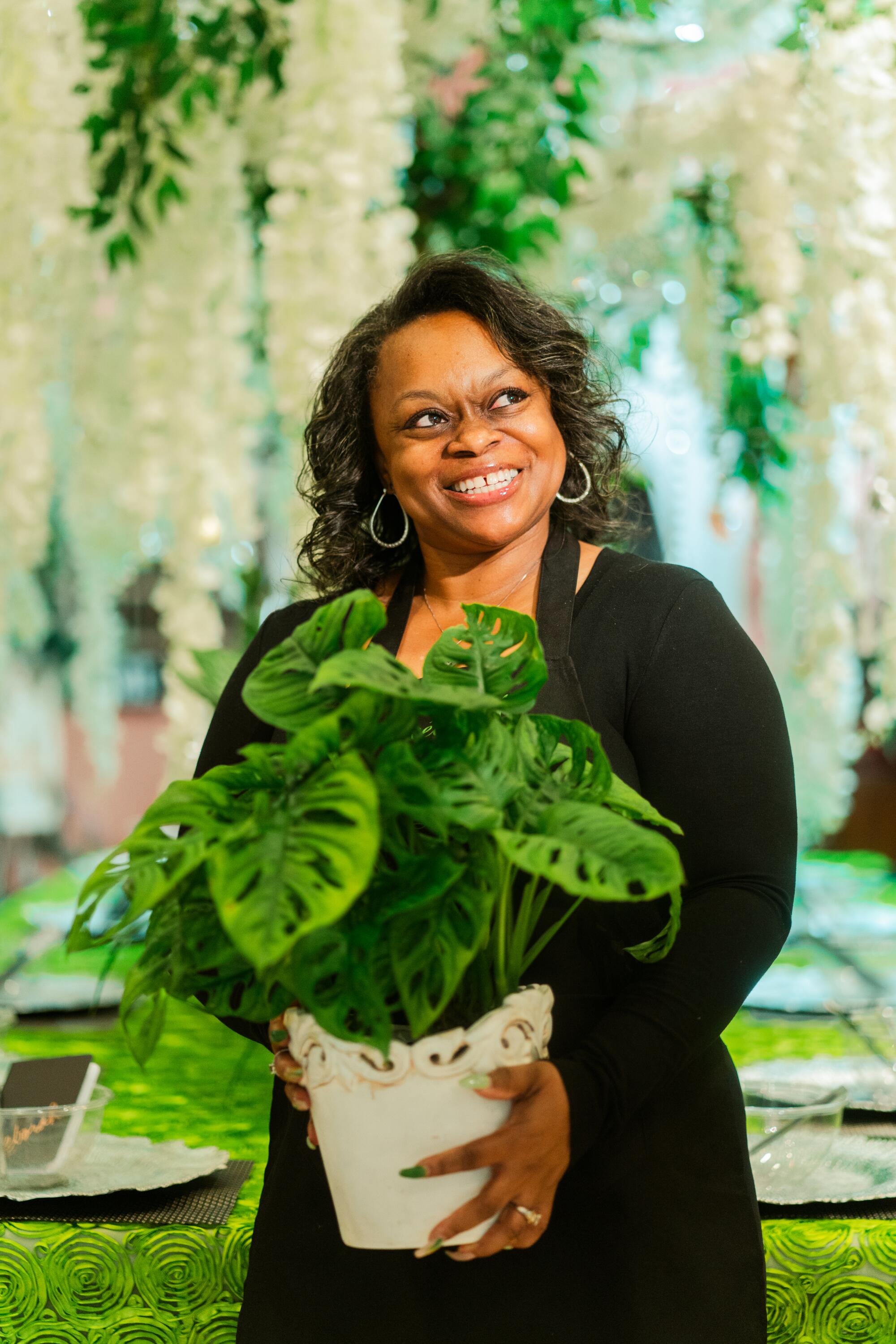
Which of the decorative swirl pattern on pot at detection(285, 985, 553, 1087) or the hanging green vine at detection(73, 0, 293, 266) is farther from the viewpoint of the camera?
the hanging green vine at detection(73, 0, 293, 266)

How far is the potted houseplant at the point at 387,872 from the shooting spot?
638 mm

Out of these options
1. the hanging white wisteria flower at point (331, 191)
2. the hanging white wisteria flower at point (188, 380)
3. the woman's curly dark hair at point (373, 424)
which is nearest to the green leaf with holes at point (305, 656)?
the woman's curly dark hair at point (373, 424)

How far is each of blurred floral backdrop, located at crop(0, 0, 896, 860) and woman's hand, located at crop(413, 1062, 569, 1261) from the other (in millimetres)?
1000

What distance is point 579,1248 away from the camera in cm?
88

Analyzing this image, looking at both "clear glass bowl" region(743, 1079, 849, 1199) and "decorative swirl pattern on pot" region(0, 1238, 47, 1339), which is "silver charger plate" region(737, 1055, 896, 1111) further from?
"decorative swirl pattern on pot" region(0, 1238, 47, 1339)

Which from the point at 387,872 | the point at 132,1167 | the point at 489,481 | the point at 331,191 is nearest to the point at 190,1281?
the point at 132,1167

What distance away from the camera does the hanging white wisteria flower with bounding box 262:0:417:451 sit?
1977 millimetres

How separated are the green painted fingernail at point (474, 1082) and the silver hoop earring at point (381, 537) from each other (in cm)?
66

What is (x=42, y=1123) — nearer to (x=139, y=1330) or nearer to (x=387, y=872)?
(x=139, y=1330)

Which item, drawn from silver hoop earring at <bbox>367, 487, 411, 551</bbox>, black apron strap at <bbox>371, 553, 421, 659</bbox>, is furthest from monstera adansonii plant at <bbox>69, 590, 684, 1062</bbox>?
silver hoop earring at <bbox>367, 487, 411, 551</bbox>

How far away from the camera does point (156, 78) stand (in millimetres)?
2039

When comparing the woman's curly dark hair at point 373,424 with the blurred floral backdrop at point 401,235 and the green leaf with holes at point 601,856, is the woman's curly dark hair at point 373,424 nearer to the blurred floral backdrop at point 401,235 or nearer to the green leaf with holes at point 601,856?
the blurred floral backdrop at point 401,235

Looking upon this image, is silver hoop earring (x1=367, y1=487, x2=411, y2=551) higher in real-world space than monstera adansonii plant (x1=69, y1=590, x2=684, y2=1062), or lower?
higher

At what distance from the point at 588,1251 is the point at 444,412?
2.27 feet
